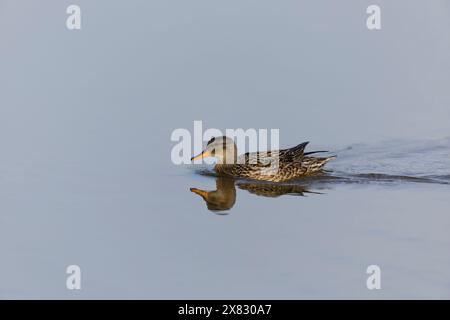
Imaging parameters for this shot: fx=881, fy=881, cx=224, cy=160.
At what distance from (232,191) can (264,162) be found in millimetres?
809

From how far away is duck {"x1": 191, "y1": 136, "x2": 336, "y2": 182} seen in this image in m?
11.7

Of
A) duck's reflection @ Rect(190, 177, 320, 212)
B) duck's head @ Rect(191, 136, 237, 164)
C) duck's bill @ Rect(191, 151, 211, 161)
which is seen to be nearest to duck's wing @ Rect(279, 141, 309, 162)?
duck's reflection @ Rect(190, 177, 320, 212)

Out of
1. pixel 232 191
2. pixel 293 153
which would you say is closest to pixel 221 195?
pixel 232 191

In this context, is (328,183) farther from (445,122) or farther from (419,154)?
(445,122)

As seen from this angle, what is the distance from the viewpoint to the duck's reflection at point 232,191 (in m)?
10.5

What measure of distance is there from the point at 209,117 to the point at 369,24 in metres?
4.99

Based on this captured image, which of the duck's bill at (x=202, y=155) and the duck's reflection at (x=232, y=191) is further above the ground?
the duck's bill at (x=202, y=155)

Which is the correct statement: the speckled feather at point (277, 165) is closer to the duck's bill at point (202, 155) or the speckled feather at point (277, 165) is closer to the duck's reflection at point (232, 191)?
the duck's reflection at point (232, 191)

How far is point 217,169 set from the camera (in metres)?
12.1

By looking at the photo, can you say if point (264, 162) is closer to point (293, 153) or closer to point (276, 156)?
point (276, 156)

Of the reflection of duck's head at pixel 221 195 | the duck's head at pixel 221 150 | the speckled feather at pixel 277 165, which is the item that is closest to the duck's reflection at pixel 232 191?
the reflection of duck's head at pixel 221 195

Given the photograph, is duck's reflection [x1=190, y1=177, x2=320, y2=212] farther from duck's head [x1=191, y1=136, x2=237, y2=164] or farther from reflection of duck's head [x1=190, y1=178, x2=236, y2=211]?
duck's head [x1=191, y1=136, x2=237, y2=164]

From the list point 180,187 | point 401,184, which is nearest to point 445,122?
point 401,184

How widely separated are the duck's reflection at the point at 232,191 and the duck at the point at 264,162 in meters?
0.16
